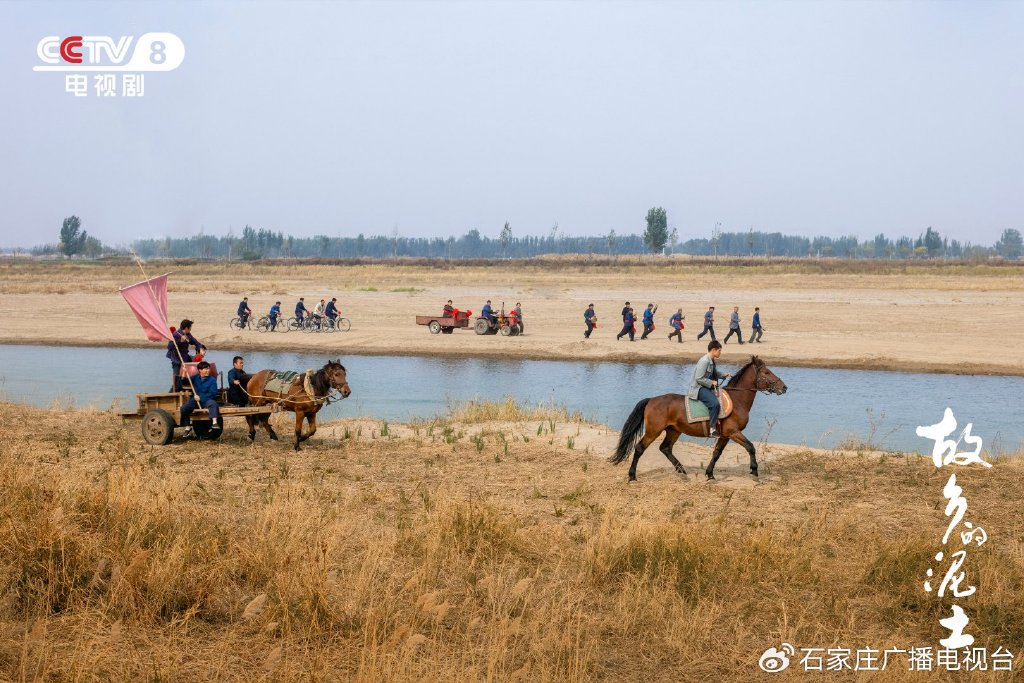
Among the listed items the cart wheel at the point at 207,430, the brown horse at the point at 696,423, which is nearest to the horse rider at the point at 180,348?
the cart wheel at the point at 207,430

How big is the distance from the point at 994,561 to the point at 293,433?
12.0m

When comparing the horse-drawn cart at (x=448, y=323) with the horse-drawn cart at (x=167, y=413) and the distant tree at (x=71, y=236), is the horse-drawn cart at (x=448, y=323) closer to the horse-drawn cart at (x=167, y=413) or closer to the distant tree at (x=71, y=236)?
the horse-drawn cart at (x=167, y=413)

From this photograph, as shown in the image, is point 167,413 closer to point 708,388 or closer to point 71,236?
point 708,388

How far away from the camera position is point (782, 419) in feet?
79.0

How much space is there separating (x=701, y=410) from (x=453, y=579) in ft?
18.6

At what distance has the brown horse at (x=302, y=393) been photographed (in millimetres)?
14961

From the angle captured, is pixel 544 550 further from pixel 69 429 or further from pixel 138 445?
pixel 69 429

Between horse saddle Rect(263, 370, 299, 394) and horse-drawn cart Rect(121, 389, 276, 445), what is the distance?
0.98 ft

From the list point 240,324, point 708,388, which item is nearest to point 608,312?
point 240,324

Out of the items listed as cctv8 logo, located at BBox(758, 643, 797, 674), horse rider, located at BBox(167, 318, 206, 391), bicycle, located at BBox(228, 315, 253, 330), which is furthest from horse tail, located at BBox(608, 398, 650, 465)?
bicycle, located at BBox(228, 315, 253, 330)

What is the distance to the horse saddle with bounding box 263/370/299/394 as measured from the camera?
15.5m

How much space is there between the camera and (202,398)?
50.4 ft

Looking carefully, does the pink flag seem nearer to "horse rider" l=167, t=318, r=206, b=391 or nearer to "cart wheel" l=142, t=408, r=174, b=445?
"horse rider" l=167, t=318, r=206, b=391

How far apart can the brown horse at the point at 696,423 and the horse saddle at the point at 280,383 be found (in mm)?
5631
